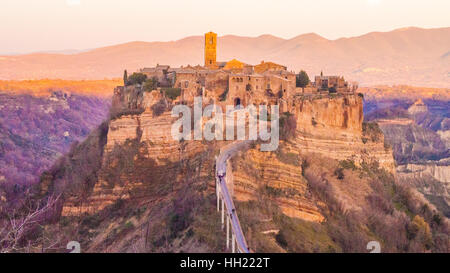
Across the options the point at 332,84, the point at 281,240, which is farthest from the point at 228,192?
the point at 332,84

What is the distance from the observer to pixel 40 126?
334ft

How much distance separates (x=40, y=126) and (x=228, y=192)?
7655cm

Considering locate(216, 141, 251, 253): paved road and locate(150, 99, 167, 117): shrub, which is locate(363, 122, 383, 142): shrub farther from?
locate(150, 99, 167, 117): shrub

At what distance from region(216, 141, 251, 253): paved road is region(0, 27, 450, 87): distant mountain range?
7579 cm

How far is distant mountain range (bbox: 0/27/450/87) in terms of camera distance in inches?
5231

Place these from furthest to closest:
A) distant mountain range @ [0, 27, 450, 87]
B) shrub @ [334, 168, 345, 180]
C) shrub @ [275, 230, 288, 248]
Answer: distant mountain range @ [0, 27, 450, 87], shrub @ [334, 168, 345, 180], shrub @ [275, 230, 288, 248]

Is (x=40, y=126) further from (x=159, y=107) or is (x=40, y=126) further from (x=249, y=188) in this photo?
(x=249, y=188)

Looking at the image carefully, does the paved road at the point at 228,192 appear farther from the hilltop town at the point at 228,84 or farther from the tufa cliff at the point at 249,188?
the hilltop town at the point at 228,84

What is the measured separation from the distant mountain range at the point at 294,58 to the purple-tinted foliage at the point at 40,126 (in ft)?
53.9

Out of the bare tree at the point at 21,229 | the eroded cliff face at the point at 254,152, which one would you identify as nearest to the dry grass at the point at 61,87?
the eroded cliff face at the point at 254,152

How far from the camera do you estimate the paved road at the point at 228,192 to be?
1049 inches

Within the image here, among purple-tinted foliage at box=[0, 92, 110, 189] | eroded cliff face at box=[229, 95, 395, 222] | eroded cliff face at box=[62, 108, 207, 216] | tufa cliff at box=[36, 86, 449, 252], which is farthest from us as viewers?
purple-tinted foliage at box=[0, 92, 110, 189]

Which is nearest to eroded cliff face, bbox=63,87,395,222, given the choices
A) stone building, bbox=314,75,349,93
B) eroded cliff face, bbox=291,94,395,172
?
eroded cliff face, bbox=291,94,395,172

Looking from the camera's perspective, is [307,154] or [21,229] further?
[307,154]
